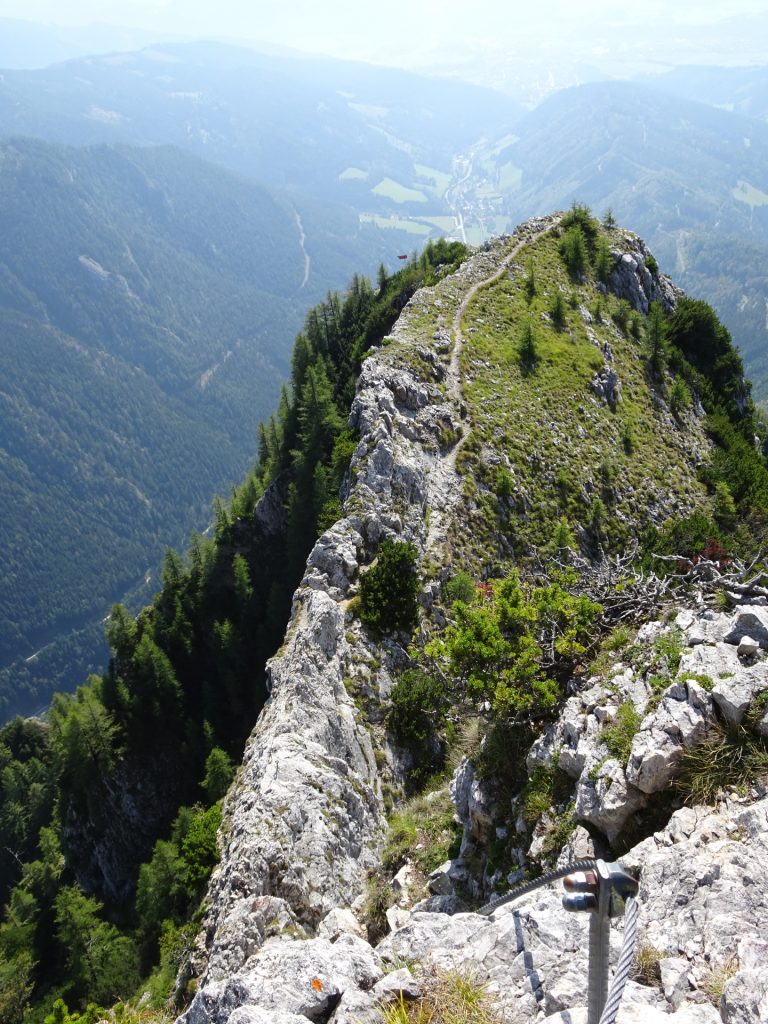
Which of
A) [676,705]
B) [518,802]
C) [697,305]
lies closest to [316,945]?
[518,802]

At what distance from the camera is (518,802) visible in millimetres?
19531

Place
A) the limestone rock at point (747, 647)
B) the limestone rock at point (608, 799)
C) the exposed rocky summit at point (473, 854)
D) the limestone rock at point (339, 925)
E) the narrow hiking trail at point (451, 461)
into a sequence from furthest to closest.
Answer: the narrow hiking trail at point (451, 461) → the limestone rock at point (339, 925) → the limestone rock at point (747, 647) → the limestone rock at point (608, 799) → the exposed rocky summit at point (473, 854)

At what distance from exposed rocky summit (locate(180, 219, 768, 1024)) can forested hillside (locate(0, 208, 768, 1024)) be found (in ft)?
10.8

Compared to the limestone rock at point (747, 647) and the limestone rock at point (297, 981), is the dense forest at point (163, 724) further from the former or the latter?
the limestone rock at point (297, 981)

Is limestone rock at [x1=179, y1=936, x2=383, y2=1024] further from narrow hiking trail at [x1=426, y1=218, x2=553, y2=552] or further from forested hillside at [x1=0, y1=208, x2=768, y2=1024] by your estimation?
narrow hiking trail at [x1=426, y1=218, x2=553, y2=552]

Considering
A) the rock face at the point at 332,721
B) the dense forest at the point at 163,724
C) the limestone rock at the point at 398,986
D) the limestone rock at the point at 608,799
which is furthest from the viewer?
the dense forest at the point at 163,724

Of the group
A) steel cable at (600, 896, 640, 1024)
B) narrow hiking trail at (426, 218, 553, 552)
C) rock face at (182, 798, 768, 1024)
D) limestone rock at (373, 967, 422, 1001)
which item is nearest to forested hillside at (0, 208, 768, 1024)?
narrow hiking trail at (426, 218, 553, 552)

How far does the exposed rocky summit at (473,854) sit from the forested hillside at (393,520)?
10.8 ft

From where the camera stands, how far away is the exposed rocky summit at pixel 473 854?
1185cm

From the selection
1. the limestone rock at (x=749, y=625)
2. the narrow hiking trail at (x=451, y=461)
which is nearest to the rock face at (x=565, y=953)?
the limestone rock at (x=749, y=625)

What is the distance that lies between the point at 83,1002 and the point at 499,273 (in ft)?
255

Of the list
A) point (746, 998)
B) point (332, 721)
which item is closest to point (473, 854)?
point (746, 998)

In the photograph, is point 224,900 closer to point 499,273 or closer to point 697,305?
point 499,273

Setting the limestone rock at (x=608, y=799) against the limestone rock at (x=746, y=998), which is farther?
the limestone rock at (x=608, y=799)
